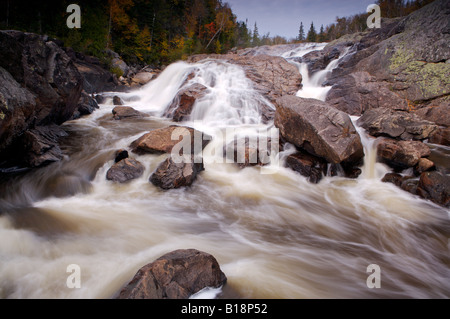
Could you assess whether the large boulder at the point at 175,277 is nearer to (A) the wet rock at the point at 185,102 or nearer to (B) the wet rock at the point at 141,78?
(A) the wet rock at the point at 185,102

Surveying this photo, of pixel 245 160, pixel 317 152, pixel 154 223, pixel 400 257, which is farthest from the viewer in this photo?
pixel 245 160

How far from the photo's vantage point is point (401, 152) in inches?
226

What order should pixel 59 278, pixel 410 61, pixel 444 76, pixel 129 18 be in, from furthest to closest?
pixel 129 18
pixel 410 61
pixel 444 76
pixel 59 278

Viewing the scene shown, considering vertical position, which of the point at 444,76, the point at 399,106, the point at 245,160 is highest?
the point at 444,76

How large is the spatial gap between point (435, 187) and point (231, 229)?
450 cm

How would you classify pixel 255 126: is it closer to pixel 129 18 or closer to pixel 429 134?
pixel 429 134

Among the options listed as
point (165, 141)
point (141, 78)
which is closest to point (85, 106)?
point (165, 141)

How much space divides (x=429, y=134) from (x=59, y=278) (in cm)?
907

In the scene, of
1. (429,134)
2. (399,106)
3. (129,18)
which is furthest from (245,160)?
(129,18)

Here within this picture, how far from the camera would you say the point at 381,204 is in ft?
16.5

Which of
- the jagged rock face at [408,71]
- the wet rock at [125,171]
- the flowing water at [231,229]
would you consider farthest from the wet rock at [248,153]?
the jagged rock face at [408,71]

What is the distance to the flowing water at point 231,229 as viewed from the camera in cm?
280

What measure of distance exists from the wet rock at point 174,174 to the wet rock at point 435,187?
5123 mm

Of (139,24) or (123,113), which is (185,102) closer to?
(123,113)
